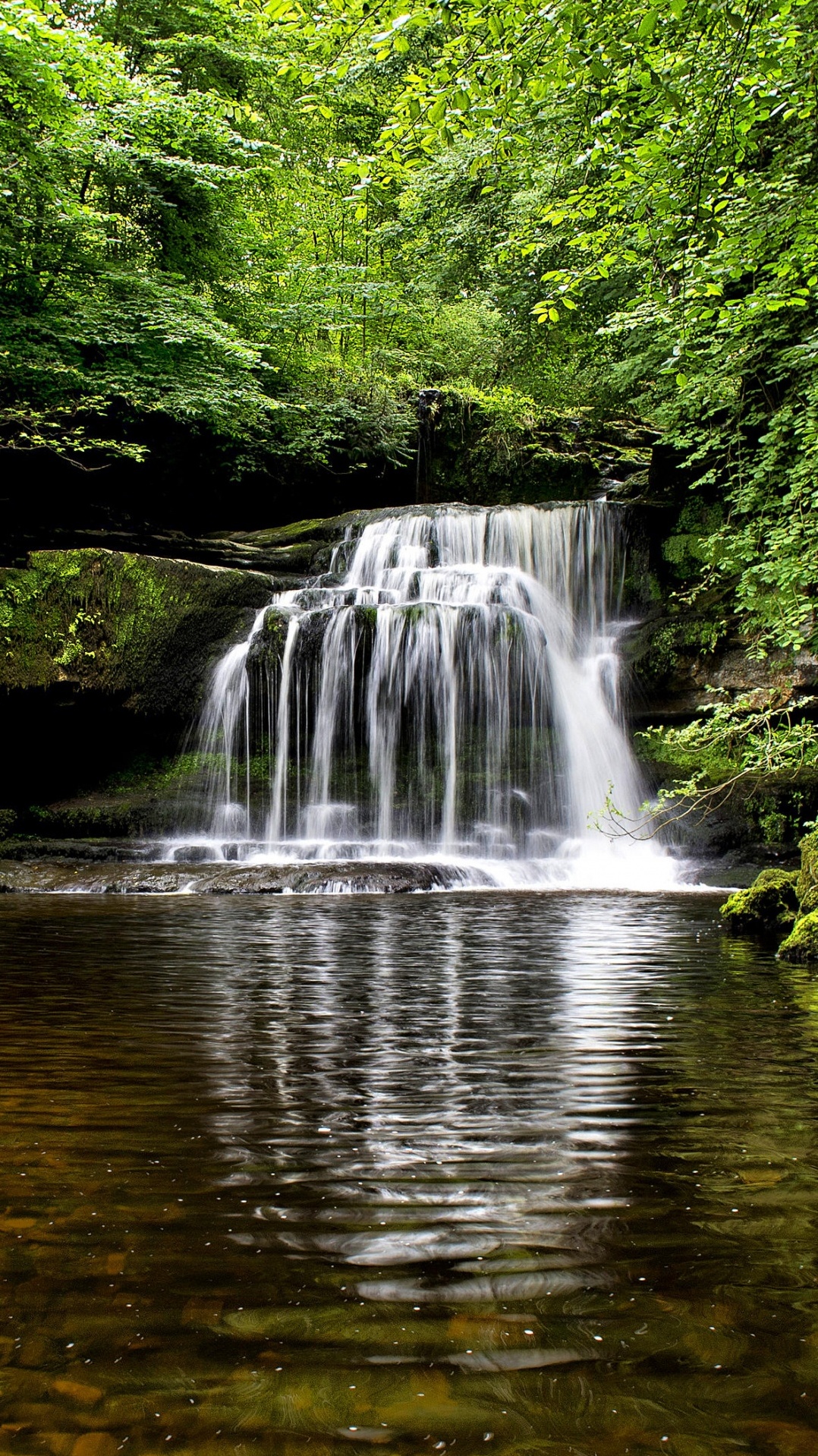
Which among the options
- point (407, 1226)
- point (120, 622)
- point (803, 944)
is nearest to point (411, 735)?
point (120, 622)

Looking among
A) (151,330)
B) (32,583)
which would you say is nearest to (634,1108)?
(32,583)

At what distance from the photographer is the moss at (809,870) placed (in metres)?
7.21

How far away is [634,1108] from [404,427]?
19.3 meters

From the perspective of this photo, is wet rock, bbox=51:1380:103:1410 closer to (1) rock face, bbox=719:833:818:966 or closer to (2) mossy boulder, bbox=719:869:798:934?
(1) rock face, bbox=719:833:818:966

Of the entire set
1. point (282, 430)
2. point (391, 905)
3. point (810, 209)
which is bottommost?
point (391, 905)

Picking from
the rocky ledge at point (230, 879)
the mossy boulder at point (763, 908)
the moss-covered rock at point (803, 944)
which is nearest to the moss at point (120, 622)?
the rocky ledge at point (230, 879)

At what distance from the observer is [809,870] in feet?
24.2

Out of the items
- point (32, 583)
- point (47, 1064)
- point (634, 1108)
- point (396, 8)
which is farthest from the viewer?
point (32, 583)

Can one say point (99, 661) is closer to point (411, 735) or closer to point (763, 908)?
point (411, 735)

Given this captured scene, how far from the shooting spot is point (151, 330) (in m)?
15.7

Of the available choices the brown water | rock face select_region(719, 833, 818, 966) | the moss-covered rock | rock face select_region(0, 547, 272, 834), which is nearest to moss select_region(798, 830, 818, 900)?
rock face select_region(719, 833, 818, 966)

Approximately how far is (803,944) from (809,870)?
1.23m

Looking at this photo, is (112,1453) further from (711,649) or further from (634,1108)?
(711,649)

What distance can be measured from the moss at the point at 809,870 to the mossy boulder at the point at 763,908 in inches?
12.5
